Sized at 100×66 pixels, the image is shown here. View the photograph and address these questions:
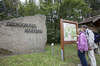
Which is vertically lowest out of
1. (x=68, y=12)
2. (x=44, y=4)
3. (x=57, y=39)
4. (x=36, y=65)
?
(x=57, y=39)

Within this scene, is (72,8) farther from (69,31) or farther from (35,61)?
(35,61)

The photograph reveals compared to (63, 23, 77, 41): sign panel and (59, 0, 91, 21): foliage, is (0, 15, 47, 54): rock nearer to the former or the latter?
(63, 23, 77, 41): sign panel

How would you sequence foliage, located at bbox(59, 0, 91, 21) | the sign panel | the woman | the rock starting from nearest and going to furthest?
the woman
the sign panel
the rock
foliage, located at bbox(59, 0, 91, 21)

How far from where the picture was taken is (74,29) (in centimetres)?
595

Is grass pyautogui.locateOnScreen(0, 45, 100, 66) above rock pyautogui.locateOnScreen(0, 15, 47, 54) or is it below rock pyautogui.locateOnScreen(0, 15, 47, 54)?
below

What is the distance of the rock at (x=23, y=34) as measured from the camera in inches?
234

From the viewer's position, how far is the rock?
594 centimetres

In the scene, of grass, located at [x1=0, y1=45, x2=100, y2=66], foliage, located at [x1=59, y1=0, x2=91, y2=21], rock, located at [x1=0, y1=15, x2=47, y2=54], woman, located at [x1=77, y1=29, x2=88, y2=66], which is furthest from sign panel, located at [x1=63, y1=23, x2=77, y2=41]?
foliage, located at [x1=59, y1=0, x2=91, y2=21]

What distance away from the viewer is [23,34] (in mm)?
6445

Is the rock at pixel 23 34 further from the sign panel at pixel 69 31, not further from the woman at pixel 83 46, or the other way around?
the woman at pixel 83 46

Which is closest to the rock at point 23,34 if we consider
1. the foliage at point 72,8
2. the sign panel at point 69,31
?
the sign panel at point 69,31

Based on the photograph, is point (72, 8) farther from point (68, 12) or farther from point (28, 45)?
point (28, 45)

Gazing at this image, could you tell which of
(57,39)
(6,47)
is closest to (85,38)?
(6,47)

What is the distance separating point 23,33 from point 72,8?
317 inches
